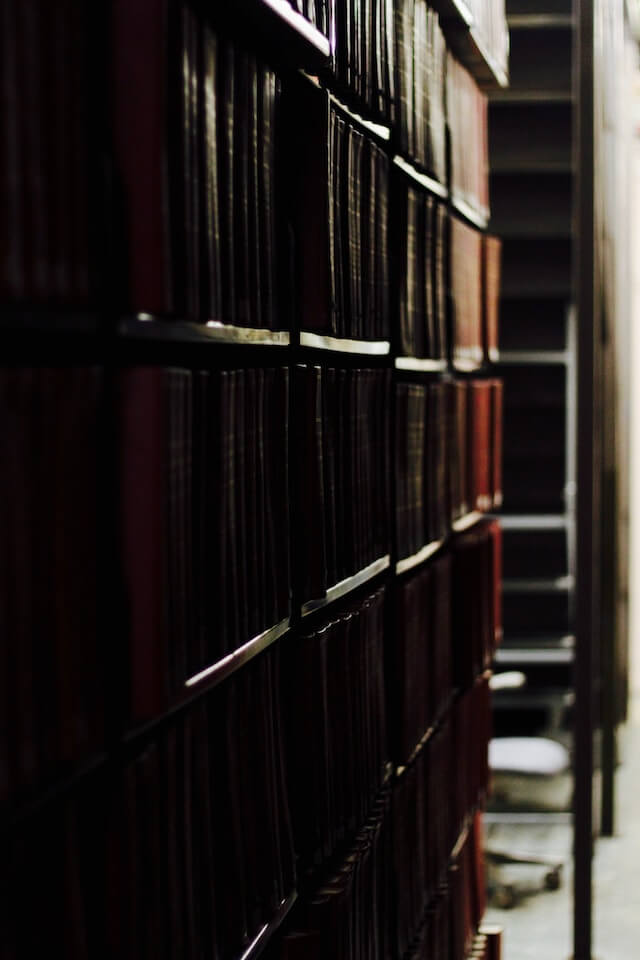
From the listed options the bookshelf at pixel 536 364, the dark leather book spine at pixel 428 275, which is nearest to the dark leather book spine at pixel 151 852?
the dark leather book spine at pixel 428 275

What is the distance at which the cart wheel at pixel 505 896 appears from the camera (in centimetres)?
409

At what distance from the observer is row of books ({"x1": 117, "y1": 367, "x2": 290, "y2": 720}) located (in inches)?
47.8

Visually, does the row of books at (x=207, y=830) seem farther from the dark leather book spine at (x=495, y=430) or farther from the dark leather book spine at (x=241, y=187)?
the dark leather book spine at (x=495, y=430)

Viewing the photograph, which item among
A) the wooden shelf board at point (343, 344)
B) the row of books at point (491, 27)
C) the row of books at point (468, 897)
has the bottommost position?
the row of books at point (468, 897)

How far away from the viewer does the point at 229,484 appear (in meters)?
1.52

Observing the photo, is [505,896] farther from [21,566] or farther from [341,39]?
[21,566]

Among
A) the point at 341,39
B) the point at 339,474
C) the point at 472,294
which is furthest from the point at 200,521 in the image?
the point at 472,294

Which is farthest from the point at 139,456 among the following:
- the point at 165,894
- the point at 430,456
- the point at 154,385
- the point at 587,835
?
the point at 587,835

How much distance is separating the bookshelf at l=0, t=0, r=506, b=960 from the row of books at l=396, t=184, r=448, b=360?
1 cm

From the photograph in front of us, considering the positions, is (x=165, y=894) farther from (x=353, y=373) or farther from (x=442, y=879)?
(x=442, y=879)

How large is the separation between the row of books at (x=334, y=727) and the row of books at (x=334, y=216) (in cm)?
43

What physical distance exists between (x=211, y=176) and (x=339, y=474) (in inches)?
26.7

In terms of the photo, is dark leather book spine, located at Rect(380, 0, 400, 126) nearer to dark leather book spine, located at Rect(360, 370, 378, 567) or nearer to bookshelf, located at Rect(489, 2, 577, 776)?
dark leather book spine, located at Rect(360, 370, 378, 567)

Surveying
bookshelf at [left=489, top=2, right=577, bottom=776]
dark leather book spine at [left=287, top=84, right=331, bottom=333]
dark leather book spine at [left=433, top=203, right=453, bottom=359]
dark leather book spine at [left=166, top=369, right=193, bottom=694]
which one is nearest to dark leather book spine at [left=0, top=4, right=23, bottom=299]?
dark leather book spine at [left=166, top=369, right=193, bottom=694]
